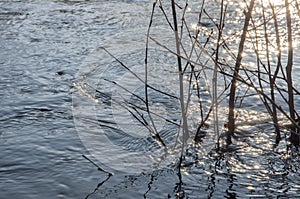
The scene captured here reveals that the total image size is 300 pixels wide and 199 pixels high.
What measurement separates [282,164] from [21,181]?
4.73 feet

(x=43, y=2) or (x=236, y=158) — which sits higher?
(x=43, y=2)

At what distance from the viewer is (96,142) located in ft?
11.3

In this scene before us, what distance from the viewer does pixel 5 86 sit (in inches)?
178

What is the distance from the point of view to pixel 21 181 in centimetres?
297

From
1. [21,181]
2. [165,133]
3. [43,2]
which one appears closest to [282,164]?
[165,133]

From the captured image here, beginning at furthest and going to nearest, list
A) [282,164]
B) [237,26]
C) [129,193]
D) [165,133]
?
[237,26]
[165,133]
[282,164]
[129,193]

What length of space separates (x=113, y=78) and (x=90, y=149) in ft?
4.74

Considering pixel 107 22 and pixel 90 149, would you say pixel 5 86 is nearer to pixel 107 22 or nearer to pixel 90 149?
pixel 90 149

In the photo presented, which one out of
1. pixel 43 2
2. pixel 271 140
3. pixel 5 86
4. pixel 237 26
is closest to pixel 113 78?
pixel 5 86

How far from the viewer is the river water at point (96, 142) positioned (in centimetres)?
288

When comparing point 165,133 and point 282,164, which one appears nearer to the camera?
point 282,164

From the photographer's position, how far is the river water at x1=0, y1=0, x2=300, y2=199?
2883 mm

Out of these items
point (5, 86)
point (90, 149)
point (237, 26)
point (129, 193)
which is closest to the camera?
point (129, 193)

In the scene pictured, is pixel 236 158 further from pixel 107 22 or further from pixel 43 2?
pixel 43 2
